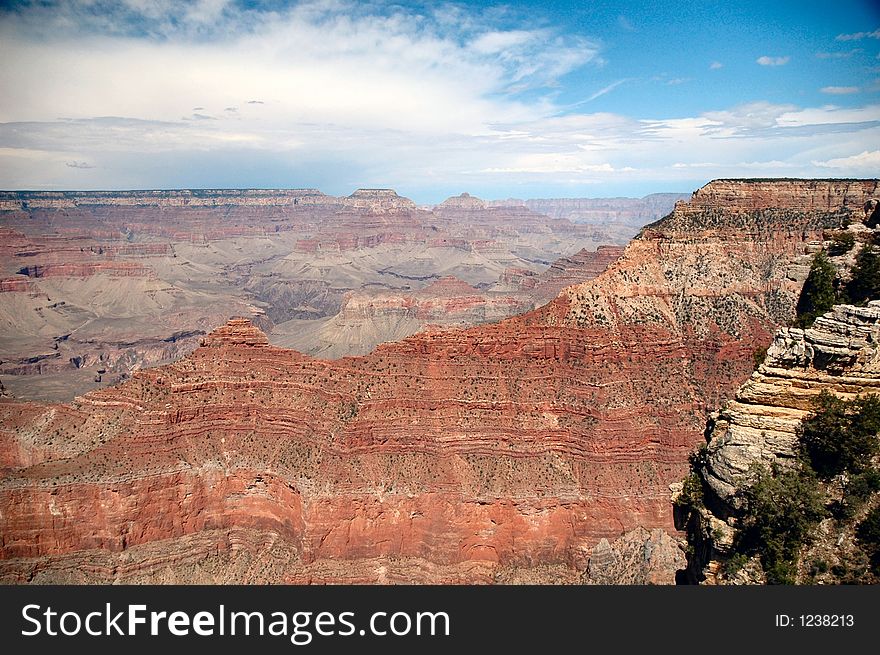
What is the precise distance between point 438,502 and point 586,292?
62.7ft

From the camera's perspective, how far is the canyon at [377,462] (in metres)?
35.1

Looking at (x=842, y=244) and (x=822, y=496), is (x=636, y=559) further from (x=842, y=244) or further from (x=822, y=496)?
(x=822, y=496)

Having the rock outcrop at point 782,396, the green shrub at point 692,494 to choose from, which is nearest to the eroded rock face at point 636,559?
the green shrub at point 692,494

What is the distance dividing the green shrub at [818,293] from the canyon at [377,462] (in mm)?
6948

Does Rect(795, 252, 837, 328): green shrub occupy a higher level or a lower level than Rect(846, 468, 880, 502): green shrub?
higher

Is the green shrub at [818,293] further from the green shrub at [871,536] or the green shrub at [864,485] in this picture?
the green shrub at [871,536]

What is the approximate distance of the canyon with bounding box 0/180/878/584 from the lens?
35094mm

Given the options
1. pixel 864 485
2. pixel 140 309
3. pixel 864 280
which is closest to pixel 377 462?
pixel 864 280

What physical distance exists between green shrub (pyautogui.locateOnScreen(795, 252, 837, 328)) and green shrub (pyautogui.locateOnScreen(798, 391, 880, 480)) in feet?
27.2

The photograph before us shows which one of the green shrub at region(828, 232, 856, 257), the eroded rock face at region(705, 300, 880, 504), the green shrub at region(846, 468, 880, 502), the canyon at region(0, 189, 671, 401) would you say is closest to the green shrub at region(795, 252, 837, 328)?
the green shrub at region(828, 232, 856, 257)

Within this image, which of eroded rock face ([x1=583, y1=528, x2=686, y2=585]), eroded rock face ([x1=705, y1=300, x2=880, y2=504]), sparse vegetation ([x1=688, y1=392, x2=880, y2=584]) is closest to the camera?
sparse vegetation ([x1=688, y1=392, x2=880, y2=584])

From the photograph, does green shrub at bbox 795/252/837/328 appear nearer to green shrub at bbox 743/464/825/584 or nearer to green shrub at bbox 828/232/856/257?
green shrub at bbox 828/232/856/257

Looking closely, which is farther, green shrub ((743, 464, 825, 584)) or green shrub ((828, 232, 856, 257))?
green shrub ((828, 232, 856, 257))

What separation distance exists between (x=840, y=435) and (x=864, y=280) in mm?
10876
